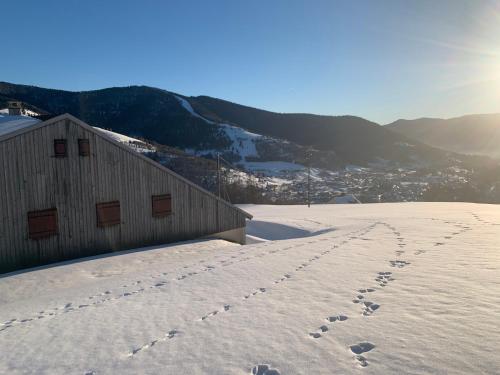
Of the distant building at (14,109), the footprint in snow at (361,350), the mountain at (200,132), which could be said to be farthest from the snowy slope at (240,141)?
the footprint in snow at (361,350)

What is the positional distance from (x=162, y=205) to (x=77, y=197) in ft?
→ 13.6

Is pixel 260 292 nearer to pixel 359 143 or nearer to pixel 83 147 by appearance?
pixel 83 147

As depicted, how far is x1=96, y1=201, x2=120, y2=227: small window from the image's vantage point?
1566 cm

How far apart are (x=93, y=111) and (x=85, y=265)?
167362 mm

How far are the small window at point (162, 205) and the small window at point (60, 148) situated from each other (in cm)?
454

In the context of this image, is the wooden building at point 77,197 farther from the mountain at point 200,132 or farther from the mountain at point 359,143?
the mountain at point 359,143

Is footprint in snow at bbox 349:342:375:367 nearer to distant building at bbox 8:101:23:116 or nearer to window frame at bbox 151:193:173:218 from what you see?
window frame at bbox 151:193:173:218

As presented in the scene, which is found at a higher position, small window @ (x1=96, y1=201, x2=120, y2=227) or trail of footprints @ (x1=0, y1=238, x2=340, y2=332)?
small window @ (x1=96, y1=201, x2=120, y2=227)

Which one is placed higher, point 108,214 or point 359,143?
point 359,143

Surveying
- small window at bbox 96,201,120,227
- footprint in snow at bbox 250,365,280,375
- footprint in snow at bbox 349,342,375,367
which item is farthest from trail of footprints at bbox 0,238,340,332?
footprint in snow at bbox 349,342,375,367

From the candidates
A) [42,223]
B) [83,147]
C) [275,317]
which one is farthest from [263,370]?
[83,147]

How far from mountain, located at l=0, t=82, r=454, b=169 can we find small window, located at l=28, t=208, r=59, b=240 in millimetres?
117769

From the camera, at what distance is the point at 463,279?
24.9 feet

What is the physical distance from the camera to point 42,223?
14.0 meters
